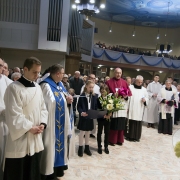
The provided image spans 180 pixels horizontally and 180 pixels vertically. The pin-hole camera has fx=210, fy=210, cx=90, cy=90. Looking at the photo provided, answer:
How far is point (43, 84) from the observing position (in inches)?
125

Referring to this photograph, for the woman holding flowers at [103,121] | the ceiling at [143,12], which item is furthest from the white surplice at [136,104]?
the ceiling at [143,12]

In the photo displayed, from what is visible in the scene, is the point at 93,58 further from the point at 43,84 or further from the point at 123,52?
the point at 43,84

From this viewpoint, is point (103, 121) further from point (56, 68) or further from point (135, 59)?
point (135, 59)

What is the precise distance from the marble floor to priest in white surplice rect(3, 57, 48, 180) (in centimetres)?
119

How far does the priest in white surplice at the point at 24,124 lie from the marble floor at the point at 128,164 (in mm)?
1187

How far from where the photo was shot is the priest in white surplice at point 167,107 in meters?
7.01

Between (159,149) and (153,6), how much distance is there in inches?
571

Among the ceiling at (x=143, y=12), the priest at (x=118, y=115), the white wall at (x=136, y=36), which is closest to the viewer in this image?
the priest at (x=118, y=115)

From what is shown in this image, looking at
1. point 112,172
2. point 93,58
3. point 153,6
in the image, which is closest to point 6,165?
point 112,172

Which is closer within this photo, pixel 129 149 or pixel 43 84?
pixel 43 84

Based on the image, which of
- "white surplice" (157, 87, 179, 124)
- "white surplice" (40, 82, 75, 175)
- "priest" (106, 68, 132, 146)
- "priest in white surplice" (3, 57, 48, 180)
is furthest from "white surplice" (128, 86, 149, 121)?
"priest in white surplice" (3, 57, 48, 180)

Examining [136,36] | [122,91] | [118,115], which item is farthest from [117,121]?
[136,36]

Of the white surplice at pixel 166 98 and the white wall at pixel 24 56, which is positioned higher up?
the white wall at pixel 24 56

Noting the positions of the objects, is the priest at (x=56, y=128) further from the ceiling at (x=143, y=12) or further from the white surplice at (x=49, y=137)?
the ceiling at (x=143, y=12)
